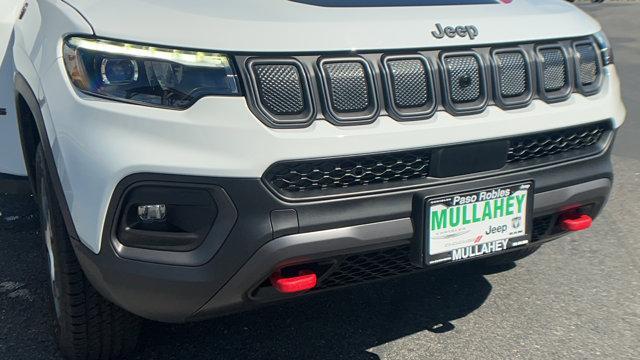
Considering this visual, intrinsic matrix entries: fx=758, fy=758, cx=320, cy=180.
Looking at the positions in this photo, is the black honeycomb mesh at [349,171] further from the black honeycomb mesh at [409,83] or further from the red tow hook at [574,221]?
the red tow hook at [574,221]

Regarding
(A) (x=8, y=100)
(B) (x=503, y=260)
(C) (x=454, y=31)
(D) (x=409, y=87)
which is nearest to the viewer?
(D) (x=409, y=87)

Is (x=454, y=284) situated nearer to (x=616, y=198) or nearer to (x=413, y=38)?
(x=413, y=38)

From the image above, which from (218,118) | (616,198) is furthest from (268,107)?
(616,198)

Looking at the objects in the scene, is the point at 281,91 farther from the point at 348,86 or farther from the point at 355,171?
the point at 355,171

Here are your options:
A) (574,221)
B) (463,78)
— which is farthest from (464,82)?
(574,221)

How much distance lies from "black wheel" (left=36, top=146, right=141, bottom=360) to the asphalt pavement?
0.74 ft

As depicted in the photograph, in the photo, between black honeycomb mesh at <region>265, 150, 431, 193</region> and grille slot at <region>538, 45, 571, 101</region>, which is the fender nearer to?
black honeycomb mesh at <region>265, 150, 431, 193</region>

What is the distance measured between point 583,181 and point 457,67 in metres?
0.69

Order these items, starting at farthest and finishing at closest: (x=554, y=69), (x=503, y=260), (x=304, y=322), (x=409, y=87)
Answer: (x=503, y=260)
(x=304, y=322)
(x=554, y=69)
(x=409, y=87)

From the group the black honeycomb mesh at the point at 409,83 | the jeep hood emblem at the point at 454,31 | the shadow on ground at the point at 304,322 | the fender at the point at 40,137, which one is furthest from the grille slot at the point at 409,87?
the fender at the point at 40,137

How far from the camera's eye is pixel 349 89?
7.58 feet

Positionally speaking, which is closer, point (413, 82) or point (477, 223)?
point (413, 82)

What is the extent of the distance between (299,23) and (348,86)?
0.24 m

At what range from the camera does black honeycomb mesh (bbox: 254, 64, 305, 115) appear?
87.4 inches
